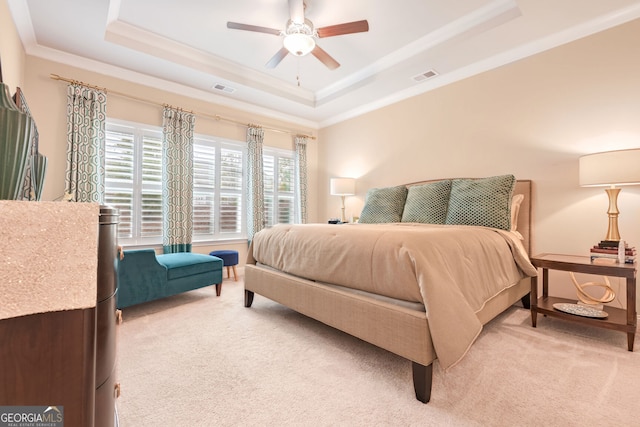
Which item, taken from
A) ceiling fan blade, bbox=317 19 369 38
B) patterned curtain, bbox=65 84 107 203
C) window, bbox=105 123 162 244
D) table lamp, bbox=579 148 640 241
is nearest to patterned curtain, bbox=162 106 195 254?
window, bbox=105 123 162 244

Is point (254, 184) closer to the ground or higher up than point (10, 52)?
closer to the ground

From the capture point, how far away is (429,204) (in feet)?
10.4

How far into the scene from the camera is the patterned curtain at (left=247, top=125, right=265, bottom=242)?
450cm

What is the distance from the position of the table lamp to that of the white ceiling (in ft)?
4.40

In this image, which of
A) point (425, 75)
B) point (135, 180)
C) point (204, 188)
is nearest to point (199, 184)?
point (204, 188)

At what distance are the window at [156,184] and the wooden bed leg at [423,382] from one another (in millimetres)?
3520

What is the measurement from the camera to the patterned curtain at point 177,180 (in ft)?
12.1

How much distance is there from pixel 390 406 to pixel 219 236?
3.53 meters

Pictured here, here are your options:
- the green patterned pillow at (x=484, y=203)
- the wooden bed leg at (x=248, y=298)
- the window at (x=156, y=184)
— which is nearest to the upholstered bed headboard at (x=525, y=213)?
the green patterned pillow at (x=484, y=203)

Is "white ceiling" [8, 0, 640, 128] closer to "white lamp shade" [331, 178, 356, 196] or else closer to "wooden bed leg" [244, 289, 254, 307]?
"white lamp shade" [331, 178, 356, 196]

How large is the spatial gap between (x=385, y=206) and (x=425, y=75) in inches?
69.3

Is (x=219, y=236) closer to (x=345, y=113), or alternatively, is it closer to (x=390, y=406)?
(x=345, y=113)

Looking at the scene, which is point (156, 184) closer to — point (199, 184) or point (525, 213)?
point (199, 184)

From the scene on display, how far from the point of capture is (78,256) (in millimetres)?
620
